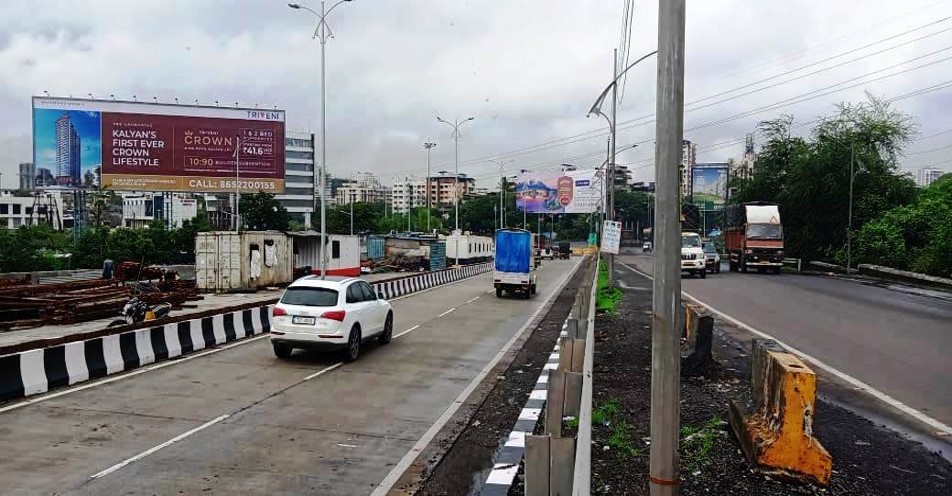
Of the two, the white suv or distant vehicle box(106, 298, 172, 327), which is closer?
the white suv

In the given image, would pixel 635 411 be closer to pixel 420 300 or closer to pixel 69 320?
pixel 69 320

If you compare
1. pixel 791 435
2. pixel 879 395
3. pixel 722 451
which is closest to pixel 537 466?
pixel 791 435

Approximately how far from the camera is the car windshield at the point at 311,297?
1391 cm

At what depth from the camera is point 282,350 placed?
14383mm

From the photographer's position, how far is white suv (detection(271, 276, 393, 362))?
1359 centimetres

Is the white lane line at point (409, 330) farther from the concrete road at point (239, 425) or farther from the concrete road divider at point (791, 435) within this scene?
the concrete road divider at point (791, 435)

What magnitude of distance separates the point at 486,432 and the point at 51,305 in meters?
17.7

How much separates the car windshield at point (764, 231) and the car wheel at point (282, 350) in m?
35.1

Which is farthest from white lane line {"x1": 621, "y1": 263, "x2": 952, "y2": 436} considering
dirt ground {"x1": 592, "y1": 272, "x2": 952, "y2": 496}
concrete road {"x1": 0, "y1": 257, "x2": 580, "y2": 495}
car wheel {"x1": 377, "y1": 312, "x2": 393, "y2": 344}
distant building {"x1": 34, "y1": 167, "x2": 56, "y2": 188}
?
distant building {"x1": 34, "y1": 167, "x2": 56, "y2": 188}

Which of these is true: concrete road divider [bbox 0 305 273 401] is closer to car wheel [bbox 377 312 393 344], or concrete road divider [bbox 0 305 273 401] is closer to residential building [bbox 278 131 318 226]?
car wheel [bbox 377 312 393 344]

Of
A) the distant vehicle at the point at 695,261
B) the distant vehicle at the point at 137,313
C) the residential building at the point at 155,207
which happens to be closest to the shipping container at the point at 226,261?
the distant vehicle at the point at 137,313

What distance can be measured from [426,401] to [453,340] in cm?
667

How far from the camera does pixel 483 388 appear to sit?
11734mm

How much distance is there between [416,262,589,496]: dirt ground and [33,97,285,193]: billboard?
48.1 m
